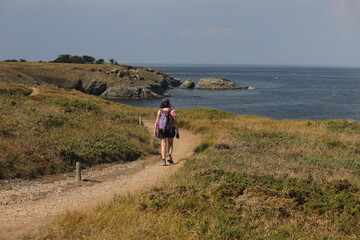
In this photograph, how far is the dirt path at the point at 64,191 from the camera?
8.85 meters

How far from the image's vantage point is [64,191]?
12227 millimetres

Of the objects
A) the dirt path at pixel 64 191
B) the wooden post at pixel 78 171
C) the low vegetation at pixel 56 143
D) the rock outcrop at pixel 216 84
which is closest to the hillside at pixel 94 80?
the rock outcrop at pixel 216 84

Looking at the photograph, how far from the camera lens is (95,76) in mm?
123000

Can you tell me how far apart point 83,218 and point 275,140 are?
16.0m

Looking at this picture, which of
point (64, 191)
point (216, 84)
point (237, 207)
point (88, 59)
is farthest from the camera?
point (88, 59)

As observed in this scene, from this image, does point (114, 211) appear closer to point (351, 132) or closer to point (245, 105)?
point (351, 132)

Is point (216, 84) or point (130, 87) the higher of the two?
point (130, 87)

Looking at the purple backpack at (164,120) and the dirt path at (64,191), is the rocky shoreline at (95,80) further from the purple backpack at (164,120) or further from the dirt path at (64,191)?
the purple backpack at (164,120)

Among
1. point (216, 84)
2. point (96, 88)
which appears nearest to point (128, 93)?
point (96, 88)

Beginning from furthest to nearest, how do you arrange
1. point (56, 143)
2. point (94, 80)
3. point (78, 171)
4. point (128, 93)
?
point (94, 80) < point (128, 93) < point (56, 143) < point (78, 171)

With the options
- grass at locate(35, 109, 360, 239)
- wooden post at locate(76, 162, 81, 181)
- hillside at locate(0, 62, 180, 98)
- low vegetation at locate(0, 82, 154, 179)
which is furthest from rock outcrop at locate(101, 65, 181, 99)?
grass at locate(35, 109, 360, 239)

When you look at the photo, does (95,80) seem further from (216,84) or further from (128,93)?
(216,84)

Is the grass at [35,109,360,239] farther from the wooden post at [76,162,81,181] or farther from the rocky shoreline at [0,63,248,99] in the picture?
the rocky shoreline at [0,63,248,99]

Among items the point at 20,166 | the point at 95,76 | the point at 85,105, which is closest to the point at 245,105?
the point at 95,76
